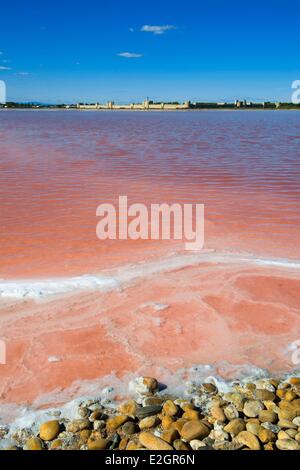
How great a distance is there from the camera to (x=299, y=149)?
18766mm

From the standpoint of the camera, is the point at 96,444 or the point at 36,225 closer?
the point at 96,444

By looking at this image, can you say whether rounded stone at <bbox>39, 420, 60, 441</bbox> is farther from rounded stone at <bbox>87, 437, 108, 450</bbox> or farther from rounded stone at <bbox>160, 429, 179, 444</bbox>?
rounded stone at <bbox>160, 429, 179, 444</bbox>

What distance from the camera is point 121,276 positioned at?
5.25m

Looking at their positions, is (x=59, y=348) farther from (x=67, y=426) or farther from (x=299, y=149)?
(x=299, y=149)

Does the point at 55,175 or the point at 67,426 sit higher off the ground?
the point at 55,175

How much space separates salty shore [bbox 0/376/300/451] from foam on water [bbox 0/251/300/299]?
1.87 m

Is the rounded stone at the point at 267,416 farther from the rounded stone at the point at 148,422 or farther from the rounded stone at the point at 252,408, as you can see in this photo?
the rounded stone at the point at 148,422

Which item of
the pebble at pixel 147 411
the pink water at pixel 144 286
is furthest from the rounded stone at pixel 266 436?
the pink water at pixel 144 286

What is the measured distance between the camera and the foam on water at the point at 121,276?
190 inches

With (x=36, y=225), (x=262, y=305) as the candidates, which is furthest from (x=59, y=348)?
(x=36, y=225)

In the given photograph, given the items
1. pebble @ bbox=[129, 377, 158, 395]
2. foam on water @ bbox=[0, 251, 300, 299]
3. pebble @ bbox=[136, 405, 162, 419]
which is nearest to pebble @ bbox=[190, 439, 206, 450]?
pebble @ bbox=[136, 405, 162, 419]

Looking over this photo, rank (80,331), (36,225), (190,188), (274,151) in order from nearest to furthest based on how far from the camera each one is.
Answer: (80,331) < (36,225) < (190,188) < (274,151)

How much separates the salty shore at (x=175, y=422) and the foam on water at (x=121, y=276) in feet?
6.13

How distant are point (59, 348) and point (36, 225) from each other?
3689 millimetres
